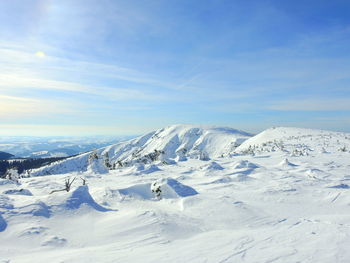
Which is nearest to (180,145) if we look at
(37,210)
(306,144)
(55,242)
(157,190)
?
(306,144)

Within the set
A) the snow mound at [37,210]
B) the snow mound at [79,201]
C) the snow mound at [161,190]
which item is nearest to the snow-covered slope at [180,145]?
the snow mound at [161,190]

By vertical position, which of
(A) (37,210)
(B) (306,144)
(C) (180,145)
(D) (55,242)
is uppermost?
(B) (306,144)

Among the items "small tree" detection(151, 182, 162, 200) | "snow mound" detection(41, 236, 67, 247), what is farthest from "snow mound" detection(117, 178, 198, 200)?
"snow mound" detection(41, 236, 67, 247)

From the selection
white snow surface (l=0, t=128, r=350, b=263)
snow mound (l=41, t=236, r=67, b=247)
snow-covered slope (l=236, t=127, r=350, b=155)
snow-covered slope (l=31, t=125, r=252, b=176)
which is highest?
snow-covered slope (l=236, t=127, r=350, b=155)

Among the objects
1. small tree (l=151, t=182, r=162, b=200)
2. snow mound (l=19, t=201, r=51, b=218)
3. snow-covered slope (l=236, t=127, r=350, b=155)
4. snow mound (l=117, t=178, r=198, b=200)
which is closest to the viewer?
snow mound (l=19, t=201, r=51, b=218)

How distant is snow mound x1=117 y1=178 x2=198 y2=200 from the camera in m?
12.4

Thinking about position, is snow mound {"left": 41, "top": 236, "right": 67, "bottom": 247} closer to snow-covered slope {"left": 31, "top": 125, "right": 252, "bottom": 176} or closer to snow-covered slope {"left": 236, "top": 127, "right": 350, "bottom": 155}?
snow-covered slope {"left": 236, "top": 127, "right": 350, "bottom": 155}

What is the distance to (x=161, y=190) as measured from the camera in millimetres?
12812

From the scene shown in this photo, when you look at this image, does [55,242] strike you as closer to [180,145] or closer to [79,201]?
[79,201]

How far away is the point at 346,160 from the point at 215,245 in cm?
2170

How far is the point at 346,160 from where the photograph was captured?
22031 millimetres

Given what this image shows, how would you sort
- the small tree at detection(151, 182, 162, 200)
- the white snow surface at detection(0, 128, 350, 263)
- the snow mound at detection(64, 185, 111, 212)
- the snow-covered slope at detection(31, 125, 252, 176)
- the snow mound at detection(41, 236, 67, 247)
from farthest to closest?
the snow-covered slope at detection(31, 125, 252, 176), the small tree at detection(151, 182, 162, 200), the snow mound at detection(64, 185, 111, 212), the snow mound at detection(41, 236, 67, 247), the white snow surface at detection(0, 128, 350, 263)

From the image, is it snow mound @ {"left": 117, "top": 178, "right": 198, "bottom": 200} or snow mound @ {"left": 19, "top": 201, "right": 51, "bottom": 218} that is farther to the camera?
snow mound @ {"left": 117, "top": 178, "right": 198, "bottom": 200}

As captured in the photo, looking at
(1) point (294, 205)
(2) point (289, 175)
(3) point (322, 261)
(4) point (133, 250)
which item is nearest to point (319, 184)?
(2) point (289, 175)
